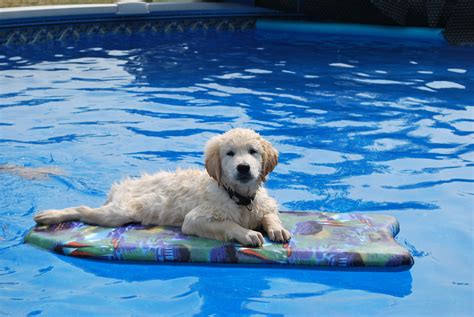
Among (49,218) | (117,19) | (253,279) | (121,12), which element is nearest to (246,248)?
(253,279)

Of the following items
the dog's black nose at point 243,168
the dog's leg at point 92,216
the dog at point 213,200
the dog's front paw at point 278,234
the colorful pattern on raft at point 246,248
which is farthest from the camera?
the dog's leg at point 92,216

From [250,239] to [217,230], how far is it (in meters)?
0.27

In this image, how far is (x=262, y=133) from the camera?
893 cm

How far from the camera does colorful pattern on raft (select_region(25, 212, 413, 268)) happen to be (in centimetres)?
516

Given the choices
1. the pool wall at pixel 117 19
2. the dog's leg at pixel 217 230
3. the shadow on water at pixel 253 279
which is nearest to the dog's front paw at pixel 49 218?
the shadow on water at pixel 253 279

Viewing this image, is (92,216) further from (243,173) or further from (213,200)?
(243,173)

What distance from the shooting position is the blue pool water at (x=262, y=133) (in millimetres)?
4938

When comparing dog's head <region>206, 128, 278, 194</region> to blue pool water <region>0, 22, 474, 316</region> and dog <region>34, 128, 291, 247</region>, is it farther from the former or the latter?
blue pool water <region>0, 22, 474, 316</region>

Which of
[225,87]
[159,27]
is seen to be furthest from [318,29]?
[225,87]

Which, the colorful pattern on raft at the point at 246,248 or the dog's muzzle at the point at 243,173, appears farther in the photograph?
the colorful pattern on raft at the point at 246,248

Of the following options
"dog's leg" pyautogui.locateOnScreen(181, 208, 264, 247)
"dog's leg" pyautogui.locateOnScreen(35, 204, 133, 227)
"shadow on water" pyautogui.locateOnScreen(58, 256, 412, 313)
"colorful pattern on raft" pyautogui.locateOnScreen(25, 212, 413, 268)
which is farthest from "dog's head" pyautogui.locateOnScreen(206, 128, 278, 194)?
"dog's leg" pyautogui.locateOnScreen(35, 204, 133, 227)

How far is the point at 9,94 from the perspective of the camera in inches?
416

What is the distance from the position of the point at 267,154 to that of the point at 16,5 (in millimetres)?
12069

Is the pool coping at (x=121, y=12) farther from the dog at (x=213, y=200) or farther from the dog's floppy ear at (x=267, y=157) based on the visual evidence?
the dog's floppy ear at (x=267, y=157)
